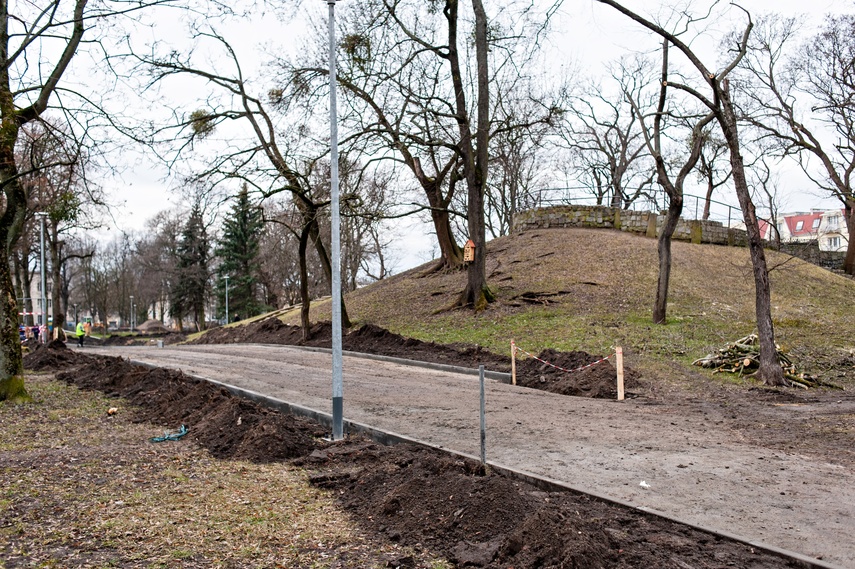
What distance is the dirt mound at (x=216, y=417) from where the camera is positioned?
8.63 m

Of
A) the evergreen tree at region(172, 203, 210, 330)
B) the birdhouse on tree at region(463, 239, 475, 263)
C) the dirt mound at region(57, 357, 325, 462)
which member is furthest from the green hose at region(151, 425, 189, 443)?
the evergreen tree at region(172, 203, 210, 330)

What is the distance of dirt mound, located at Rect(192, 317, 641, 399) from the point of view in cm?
1497

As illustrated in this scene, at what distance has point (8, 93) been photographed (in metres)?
10.7

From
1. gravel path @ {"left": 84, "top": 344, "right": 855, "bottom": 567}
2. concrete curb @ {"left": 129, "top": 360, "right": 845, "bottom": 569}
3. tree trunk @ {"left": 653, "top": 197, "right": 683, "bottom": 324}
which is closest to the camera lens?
concrete curb @ {"left": 129, "top": 360, "right": 845, "bottom": 569}

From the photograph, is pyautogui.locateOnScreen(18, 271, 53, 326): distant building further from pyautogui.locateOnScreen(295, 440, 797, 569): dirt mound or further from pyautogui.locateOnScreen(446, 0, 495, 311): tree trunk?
pyautogui.locateOnScreen(295, 440, 797, 569): dirt mound

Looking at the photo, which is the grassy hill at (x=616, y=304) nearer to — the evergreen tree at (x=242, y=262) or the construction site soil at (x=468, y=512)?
the construction site soil at (x=468, y=512)

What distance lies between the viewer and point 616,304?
78.6 ft

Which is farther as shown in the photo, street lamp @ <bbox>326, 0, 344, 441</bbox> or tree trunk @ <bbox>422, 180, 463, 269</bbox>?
tree trunk @ <bbox>422, 180, 463, 269</bbox>

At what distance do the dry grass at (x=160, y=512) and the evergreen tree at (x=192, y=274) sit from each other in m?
55.1

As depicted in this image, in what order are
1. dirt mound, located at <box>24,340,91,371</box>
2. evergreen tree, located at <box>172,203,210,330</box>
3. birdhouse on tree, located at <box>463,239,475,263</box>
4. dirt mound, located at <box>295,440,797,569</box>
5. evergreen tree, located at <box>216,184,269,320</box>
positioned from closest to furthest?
1. dirt mound, located at <box>295,440,797,569</box>
2. dirt mound, located at <box>24,340,91,371</box>
3. birdhouse on tree, located at <box>463,239,475,263</box>
4. evergreen tree, located at <box>216,184,269,320</box>
5. evergreen tree, located at <box>172,203,210,330</box>

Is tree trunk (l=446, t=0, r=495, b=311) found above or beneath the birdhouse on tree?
above

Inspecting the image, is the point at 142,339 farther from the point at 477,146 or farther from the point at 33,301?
the point at 33,301

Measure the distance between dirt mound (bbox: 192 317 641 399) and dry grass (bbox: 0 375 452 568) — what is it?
7.73 meters

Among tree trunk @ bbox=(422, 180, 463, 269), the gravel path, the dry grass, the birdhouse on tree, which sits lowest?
the gravel path
